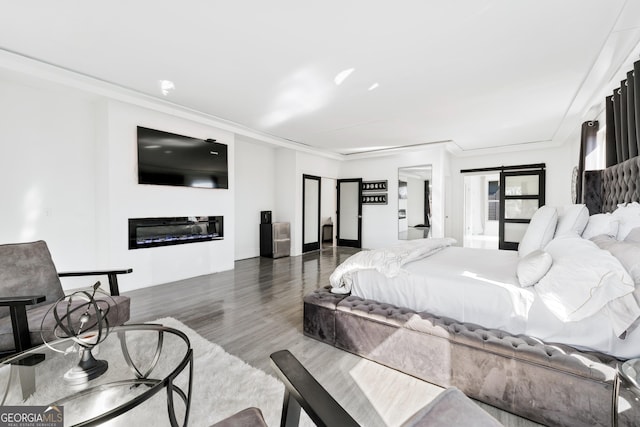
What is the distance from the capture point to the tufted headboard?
7.66 ft

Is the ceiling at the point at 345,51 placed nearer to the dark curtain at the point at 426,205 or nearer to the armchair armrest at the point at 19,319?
the armchair armrest at the point at 19,319

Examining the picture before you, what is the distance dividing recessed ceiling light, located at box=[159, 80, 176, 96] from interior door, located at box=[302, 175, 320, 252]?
3822mm

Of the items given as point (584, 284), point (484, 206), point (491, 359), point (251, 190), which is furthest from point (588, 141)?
point (484, 206)

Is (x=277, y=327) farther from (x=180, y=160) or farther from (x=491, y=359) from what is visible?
(x=180, y=160)

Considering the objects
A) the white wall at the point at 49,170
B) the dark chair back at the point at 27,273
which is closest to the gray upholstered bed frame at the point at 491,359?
the dark chair back at the point at 27,273

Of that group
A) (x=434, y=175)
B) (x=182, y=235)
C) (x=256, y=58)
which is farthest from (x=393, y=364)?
(x=434, y=175)

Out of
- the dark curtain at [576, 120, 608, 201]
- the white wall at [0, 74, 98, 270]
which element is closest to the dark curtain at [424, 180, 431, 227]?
the dark curtain at [576, 120, 608, 201]

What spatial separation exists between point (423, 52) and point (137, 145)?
4.05 meters

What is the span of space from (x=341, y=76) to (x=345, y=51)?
1.72ft

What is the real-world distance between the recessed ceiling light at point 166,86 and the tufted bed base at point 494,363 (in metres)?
3.46

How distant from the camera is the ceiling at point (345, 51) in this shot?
2.24m

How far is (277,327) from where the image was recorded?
282 cm

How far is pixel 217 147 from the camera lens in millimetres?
5160

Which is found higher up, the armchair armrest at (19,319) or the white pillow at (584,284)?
the white pillow at (584,284)
